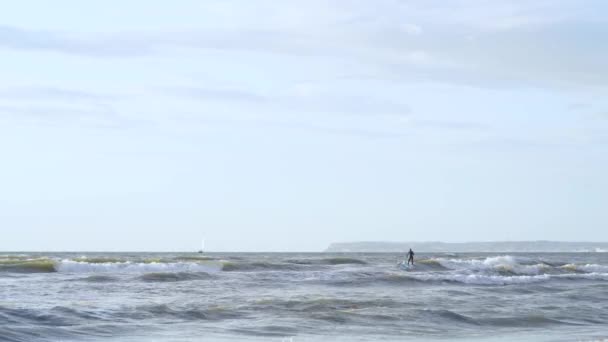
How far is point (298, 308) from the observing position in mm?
26688

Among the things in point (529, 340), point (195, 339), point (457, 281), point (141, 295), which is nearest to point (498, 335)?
point (529, 340)

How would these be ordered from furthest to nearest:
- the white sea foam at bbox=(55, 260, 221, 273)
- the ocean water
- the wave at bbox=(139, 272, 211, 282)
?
the white sea foam at bbox=(55, 260, 221, 273)
the wave at bbox=(139, 272, 211, 282)
the ocean water

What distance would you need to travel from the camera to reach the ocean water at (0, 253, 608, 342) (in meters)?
21.4

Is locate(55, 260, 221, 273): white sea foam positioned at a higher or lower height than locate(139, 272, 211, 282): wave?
higher

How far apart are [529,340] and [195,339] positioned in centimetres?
746

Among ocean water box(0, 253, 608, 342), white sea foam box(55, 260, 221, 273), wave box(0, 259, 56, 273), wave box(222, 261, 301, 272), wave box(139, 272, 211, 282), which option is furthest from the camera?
wave box(222, 261, 301, 272)

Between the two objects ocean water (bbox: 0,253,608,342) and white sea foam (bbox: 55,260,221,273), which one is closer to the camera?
ocean water (bbox: 0,253,608,342)

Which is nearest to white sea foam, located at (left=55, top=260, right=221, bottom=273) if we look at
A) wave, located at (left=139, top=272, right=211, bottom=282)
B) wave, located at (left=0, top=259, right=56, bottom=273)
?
wave, located at (left=0, top=259, right=56, bottom=273)

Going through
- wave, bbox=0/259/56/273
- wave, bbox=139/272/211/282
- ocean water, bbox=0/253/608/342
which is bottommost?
ocean water, bbox=0/253/608/342

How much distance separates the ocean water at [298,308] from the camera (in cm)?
2136

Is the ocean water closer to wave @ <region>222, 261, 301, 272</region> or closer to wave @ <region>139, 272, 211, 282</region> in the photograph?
wave @ <region>139, 272, 211, 282</region>

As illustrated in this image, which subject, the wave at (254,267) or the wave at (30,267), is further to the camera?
the wave at (254,267)

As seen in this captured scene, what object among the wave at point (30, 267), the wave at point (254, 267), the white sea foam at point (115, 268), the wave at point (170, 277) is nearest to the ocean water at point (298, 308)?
the wave at point (170, 277)

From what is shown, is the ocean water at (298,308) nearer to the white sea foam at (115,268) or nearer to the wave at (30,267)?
the wave at (30,267)
